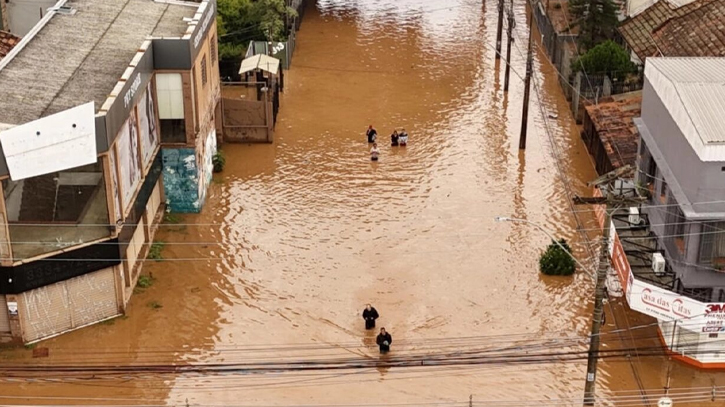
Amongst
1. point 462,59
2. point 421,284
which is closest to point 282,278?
point 421,284

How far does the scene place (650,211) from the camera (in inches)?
1412

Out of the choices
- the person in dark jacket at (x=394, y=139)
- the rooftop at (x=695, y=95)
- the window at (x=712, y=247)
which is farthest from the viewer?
the person in dark jacket at (x=394, y=139)

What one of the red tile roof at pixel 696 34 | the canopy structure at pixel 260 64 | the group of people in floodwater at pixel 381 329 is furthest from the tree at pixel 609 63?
the group of people in floodwater at pixel 381 329

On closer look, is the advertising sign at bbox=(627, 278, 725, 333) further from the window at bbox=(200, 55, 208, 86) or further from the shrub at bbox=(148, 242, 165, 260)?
the window at bbox=(200, 55, 208, 86)

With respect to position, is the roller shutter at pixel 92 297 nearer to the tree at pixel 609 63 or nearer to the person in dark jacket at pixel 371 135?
the person in dark jacket at pixel 371 135

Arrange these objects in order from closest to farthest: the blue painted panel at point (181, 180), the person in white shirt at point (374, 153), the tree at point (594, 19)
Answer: the blue painted panel at point (181, 180)
the person in white shirt at point (374, 153)
the tree at point (594, 19)

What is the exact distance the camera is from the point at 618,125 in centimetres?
4628

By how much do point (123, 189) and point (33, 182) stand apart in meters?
2.98

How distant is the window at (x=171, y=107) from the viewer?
41.5 m

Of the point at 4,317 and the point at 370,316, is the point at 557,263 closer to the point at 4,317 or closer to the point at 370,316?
the point at 370,316

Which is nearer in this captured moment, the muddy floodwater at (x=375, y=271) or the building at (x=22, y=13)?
the muddy floodwater at (x=375, y=271)

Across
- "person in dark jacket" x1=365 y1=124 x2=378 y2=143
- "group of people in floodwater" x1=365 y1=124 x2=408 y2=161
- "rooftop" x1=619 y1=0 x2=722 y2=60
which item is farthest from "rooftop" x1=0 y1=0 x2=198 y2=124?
"rooftop" x1=619 y1=0 x2=722 y2=60

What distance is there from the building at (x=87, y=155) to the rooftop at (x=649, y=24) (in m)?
21.6

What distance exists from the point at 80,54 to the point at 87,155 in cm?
879
